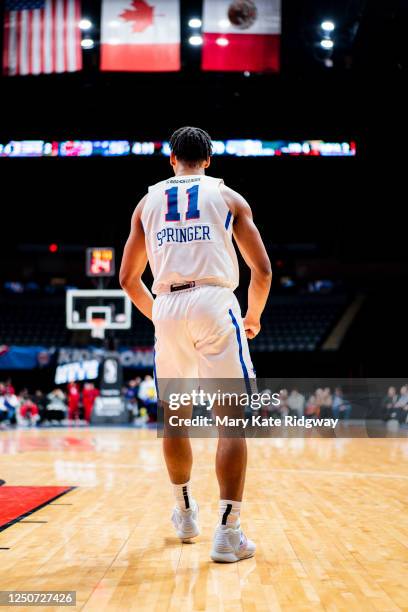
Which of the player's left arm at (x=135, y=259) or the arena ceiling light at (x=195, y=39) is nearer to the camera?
the player's left arm at (x=135, y=259)

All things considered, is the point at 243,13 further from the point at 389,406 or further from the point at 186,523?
the point at 186,523

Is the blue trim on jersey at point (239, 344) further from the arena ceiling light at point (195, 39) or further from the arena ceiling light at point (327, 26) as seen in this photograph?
the arena ceiling light at point (195, 39)

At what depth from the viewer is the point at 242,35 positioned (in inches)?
569

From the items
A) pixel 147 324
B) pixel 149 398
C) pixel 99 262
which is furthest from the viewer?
pixel 147 324

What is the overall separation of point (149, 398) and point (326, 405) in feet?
17.6

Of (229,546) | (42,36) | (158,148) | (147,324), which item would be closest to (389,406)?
(158,148)

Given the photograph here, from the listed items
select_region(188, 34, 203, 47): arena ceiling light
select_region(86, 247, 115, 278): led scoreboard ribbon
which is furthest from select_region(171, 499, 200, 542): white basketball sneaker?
select_region(188, 34, 203, 47): arena ceiling light

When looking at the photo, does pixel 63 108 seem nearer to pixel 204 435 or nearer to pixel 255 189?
pixel 255 189

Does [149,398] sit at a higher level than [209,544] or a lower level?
higher

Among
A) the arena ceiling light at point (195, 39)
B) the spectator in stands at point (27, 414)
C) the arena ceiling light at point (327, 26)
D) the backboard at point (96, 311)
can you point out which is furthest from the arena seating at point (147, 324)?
the arena ceiling light at point (327, 26)

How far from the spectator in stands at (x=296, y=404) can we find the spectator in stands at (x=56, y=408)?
6140 millimetres

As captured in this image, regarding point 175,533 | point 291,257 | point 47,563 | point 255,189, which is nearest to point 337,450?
point 175,533

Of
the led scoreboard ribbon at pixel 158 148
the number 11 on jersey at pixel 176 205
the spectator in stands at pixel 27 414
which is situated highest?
the led scoreboard ribbon at pixel 158 148

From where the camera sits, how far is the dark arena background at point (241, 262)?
580 cm
